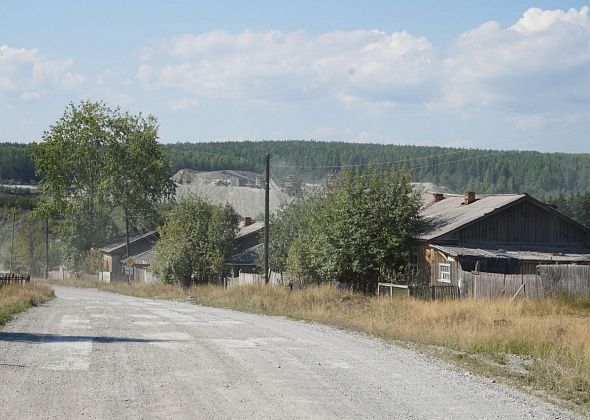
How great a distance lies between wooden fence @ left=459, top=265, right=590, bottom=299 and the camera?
31203 millimetres

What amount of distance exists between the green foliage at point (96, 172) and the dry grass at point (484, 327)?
145 ft

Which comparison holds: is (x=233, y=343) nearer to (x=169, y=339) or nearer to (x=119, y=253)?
(x=169, y=339)

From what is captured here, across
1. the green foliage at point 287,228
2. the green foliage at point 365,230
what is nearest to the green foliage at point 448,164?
the green foliage at point 287,228

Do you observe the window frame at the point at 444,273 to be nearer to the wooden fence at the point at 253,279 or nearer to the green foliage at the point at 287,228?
the wooden fence at the point at 253,279

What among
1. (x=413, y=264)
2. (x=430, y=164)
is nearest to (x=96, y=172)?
(x=413, y=264)

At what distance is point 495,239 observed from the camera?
134 feet

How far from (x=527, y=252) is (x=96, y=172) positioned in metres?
47.6

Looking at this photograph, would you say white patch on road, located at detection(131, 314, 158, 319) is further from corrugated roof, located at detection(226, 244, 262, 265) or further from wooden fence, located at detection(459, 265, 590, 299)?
corrugated roof, located at detection(226, 244, 262, 265)

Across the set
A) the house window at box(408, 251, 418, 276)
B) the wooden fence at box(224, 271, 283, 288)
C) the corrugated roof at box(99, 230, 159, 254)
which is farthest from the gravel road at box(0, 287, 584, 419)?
the corrugated roof at box(99, 230, 159, 254)

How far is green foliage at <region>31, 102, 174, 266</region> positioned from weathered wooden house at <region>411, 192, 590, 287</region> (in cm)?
3829

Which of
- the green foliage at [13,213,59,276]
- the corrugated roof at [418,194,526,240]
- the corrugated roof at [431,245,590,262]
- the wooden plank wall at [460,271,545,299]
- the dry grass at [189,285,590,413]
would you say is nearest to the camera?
the dry grass at [189,285,590,413]

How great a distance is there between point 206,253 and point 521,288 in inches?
1037

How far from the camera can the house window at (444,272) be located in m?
37.7

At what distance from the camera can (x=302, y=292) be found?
30.6 metres
